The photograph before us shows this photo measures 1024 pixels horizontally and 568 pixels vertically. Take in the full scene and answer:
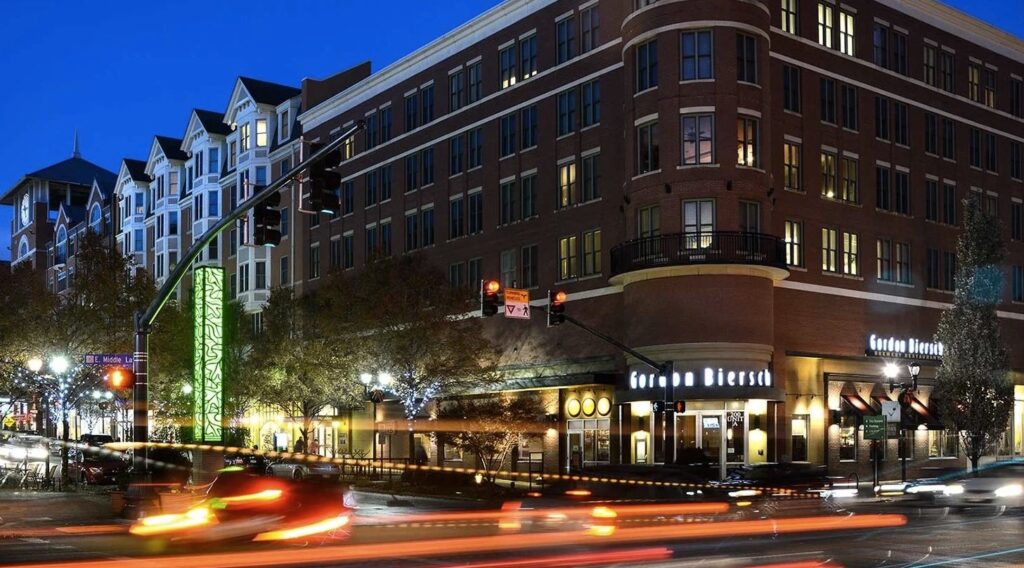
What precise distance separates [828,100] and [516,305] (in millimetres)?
22331

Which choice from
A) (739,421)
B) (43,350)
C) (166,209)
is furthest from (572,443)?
(166,209)

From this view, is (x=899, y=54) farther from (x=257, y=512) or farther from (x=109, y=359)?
(x=257, y=512)

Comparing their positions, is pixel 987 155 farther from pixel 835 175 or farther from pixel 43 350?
pixel 43 350

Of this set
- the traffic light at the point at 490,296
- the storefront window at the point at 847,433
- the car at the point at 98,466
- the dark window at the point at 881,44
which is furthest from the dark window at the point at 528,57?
the car at the point at 98,466

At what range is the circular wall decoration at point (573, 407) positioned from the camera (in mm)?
53812

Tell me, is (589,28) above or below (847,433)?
above

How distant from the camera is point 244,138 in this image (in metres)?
83.6

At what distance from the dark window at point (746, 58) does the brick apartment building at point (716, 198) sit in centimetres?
8

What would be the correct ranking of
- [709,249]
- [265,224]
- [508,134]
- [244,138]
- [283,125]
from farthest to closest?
[244,138] < [283,125] < [508,134] < [709,249] < [265,224]

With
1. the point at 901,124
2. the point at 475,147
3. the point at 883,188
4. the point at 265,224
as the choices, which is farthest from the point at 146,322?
the point at 901,124

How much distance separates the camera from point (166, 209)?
95.1 m

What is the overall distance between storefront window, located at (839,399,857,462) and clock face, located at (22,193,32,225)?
109 metres

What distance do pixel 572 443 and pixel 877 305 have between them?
15.3 m

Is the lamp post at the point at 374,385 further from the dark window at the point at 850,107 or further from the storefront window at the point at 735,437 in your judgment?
the dark window at the point at 850,107
